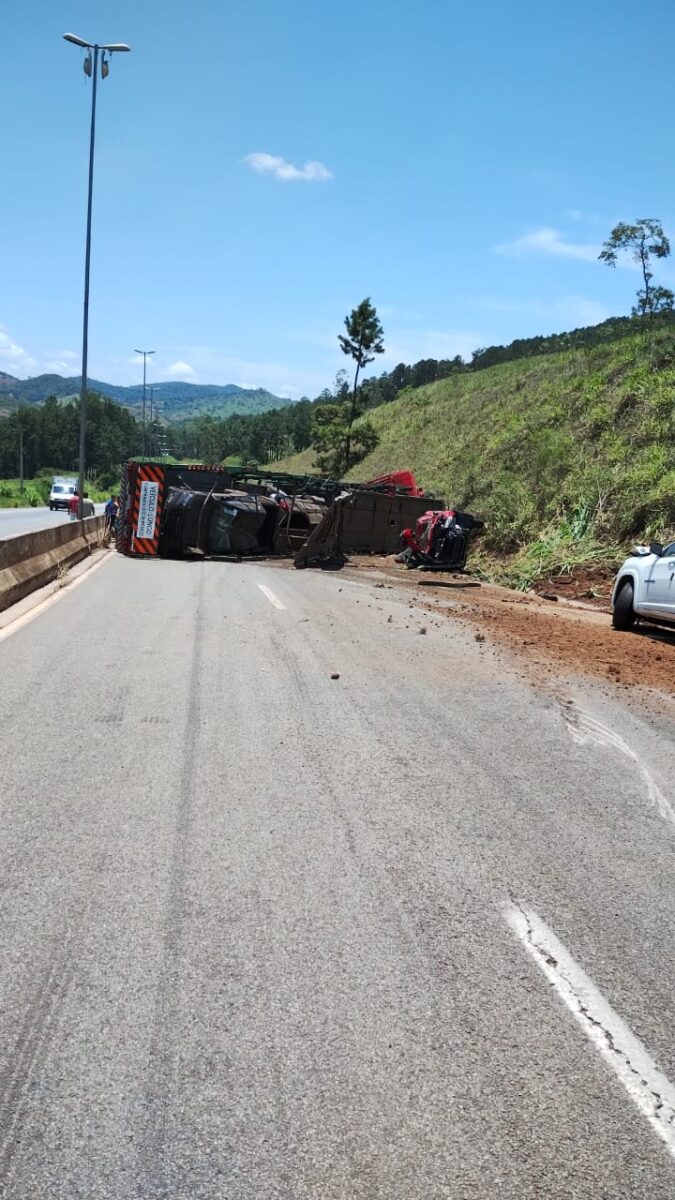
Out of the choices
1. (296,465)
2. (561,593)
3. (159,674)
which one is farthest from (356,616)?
(296,465)

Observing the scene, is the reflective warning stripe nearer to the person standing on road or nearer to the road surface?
the road surface

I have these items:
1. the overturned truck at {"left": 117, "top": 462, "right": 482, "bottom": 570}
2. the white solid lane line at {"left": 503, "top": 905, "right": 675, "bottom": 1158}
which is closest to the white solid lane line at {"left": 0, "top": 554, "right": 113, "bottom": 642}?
the overturned truck at {"left": 117, "top": 462, "right": 482, "bottom": 570}

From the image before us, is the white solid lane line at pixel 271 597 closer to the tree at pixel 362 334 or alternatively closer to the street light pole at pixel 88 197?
the street light pole at pixel 88 197

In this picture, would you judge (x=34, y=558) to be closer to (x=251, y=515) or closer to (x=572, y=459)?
(x=251, y=515)

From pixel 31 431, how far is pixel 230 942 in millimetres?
168420

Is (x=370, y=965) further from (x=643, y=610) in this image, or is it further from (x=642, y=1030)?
(x=643, y=610)

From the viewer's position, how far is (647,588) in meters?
12.6

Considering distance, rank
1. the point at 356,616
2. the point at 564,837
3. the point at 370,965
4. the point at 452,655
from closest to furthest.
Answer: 1. the point at 370,965
2. the point at 564,837
3. the point at 452,655
4. the point at 356,616

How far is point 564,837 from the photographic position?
5078mm

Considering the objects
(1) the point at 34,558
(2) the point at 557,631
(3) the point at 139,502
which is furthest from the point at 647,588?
(3) the point at 139,502

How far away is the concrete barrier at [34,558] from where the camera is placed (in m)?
13.0

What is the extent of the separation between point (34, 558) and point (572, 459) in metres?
17.7

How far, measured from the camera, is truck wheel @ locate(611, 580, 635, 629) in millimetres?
13461

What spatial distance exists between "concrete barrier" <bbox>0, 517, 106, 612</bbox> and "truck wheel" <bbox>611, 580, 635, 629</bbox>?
345 inches
